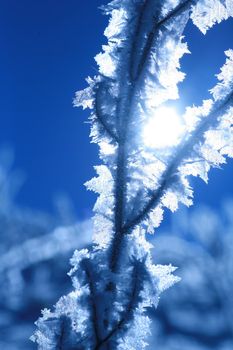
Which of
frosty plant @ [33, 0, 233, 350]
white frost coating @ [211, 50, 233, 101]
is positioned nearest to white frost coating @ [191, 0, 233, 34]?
frosty plant @ [33, 0, 233, 350]

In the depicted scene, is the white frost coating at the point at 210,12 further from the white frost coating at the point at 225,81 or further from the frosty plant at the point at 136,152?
the white frost coating at the point at 225,81

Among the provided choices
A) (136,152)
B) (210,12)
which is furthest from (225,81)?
(136,152)

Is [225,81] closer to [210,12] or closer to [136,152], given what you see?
[210,12]

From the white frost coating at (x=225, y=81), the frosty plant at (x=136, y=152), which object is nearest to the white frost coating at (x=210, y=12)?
the frosty plant at (x=136, y=152)

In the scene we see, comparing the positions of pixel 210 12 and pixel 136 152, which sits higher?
pixel 210 12

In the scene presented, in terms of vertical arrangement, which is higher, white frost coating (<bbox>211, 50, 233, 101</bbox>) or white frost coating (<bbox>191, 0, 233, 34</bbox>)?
white frost coating (<bbox>191, 0, 233, 34</bbox>)

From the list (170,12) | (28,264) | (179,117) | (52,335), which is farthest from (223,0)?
(28,264)

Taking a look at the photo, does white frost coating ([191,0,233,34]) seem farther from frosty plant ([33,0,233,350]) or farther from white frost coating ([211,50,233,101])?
white frost coating ([211,50,233,101])

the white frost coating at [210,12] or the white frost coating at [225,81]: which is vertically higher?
the white frost coating at [210,12]
